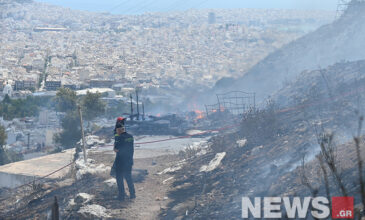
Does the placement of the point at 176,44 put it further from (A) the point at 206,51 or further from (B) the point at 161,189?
(B) the point at 161,189

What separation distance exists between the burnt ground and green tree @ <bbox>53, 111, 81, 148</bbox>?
493 inches

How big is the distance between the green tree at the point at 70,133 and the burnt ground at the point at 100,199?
12530 millimetres

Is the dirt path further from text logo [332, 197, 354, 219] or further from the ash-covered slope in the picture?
the ash-covered slope

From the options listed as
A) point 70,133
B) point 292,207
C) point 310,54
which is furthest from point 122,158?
point 310,54

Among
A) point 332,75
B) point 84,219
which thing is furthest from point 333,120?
point 332,75

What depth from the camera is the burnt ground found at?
6242mm

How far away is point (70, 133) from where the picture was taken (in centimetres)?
2250

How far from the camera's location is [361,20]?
2686 cm

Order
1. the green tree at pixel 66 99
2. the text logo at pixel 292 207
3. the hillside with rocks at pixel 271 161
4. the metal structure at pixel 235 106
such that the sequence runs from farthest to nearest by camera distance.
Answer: the green tree at pixel 66 99 → the metal structure at pixel 235 106 → the hillside with rocks at pixel 271 161 → the text logo at pixel 292 207

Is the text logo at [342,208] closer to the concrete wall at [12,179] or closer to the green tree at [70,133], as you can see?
the concrete wall at [12,179]

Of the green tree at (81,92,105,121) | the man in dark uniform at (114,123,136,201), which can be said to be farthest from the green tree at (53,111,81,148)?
the man in dark uniform at (114,123,136,201)

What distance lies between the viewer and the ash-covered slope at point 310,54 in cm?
2578

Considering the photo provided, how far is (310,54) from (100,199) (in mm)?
24923

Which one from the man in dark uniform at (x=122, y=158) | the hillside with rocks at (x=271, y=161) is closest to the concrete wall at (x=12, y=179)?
the hillside with rocks at (x=271, y=161)
